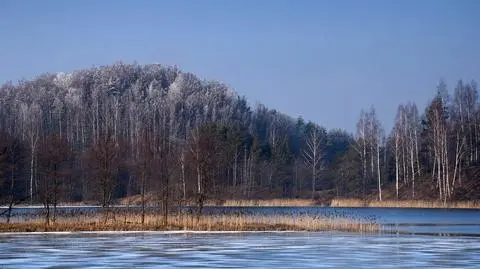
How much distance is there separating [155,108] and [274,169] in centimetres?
3596

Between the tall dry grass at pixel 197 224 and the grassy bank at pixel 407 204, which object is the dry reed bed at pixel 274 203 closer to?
the grassy bank at pixel 407 204

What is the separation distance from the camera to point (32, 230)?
41.9 meters

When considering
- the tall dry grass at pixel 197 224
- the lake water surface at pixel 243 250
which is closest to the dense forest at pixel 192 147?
the tall dry grass at pixel 197 224

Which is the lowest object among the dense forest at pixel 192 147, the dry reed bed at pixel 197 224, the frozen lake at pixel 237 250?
the frozen lake at pixel 237 250

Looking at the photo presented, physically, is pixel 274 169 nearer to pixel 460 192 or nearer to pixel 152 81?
pixel 460 192

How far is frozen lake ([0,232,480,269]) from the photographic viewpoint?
2503 centimetres

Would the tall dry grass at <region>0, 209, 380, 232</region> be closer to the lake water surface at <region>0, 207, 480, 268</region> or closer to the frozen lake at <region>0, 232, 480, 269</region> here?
the lake water surface at <region>0, 207, 480, 268</region>

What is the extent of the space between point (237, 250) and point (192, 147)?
810 inches

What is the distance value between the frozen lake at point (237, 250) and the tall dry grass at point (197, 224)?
313 cm

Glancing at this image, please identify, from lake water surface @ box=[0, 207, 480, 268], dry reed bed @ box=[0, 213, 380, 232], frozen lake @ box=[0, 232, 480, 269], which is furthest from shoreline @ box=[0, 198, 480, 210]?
frozen lake @ box=[0, 232, 480, 269]

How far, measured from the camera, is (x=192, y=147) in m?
50.2

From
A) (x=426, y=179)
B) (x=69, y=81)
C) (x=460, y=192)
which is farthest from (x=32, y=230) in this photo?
(x=69, y=81)

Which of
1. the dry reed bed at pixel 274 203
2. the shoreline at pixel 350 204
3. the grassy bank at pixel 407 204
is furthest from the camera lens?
the dry reed bed at pixel 274 203

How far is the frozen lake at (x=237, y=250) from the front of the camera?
2503 centimetres
